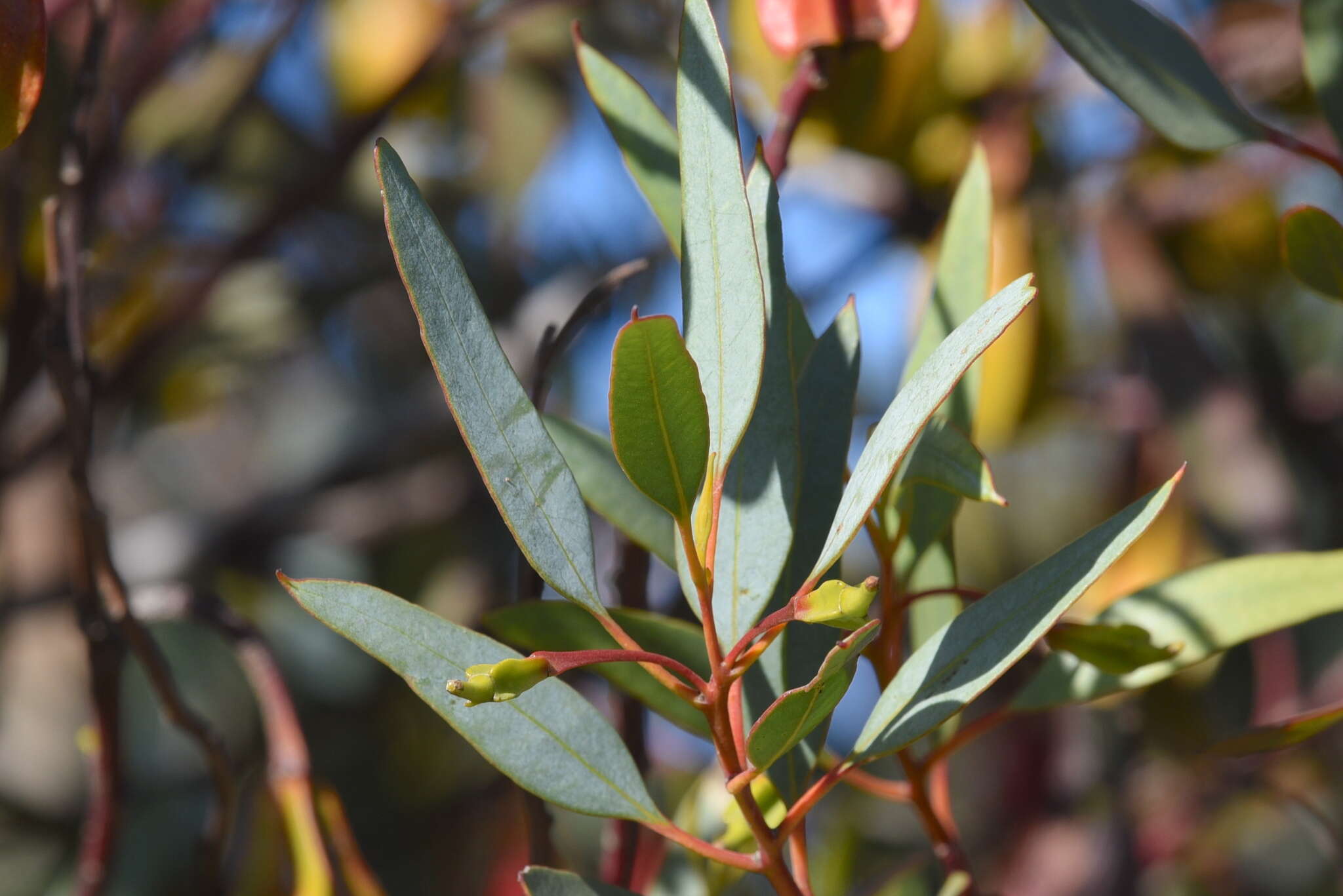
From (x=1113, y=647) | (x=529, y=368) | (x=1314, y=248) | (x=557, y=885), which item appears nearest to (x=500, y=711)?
(x=557, y=885)

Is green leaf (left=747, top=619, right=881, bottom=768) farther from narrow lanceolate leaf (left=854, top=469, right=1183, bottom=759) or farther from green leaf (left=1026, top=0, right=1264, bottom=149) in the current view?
green leaf (left=1026, top=0, right=1264, bottom=149)

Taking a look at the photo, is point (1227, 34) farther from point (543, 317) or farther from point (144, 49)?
point (144, 49)

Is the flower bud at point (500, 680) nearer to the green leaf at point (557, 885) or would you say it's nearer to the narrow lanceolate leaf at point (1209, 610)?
the green leaf at point (557, 885)

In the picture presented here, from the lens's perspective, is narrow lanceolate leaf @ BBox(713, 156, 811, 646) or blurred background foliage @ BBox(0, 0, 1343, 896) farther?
blurred background foliage @ BBox(0, 0, 1343, 896)

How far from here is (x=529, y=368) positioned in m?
0.66

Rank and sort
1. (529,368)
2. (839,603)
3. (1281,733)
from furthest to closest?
(529,368)
(1281,733)
(839,603)

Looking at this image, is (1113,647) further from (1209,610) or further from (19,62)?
(19,62)

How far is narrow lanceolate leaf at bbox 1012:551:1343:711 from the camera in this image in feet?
0.98

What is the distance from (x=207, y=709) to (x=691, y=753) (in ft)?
1.53

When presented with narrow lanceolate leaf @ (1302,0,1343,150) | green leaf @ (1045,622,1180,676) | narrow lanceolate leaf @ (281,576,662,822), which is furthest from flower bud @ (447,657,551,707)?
narrow lanceolate leaf @ (1302,0,1343,150)

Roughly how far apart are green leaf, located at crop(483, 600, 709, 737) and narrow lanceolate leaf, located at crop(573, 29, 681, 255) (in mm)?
114

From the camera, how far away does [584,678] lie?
693 mm

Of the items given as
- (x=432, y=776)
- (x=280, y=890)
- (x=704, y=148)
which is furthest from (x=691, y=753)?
(x=704, y=148)

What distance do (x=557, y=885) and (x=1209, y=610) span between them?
0.19 metres
